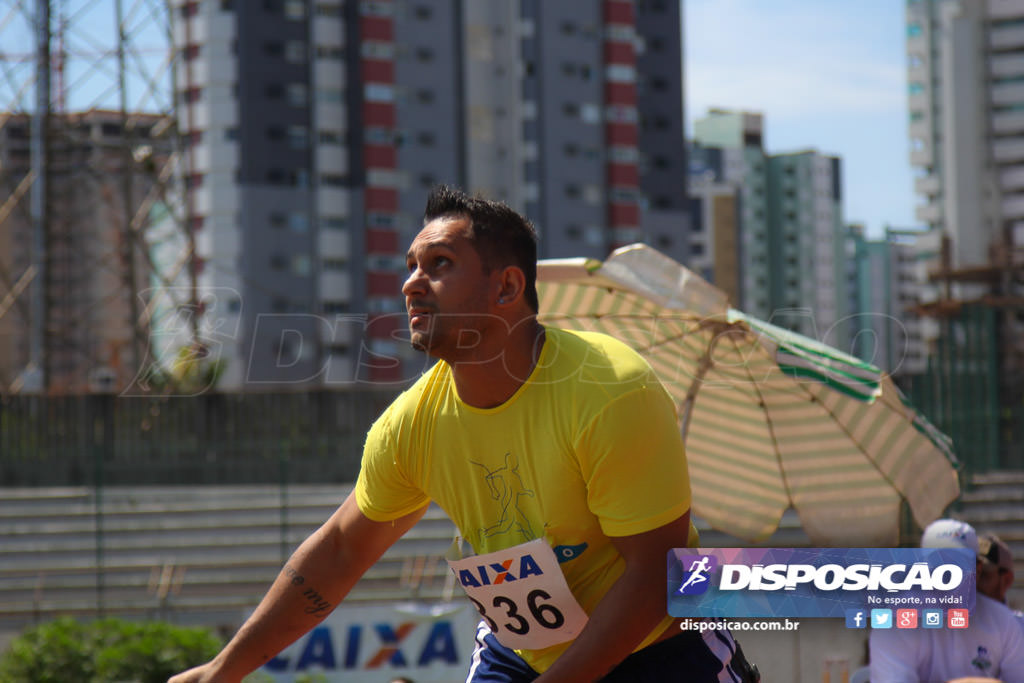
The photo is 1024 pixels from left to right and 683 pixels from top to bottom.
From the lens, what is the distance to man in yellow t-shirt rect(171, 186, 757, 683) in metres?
2.65

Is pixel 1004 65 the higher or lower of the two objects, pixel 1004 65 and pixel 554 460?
the higher

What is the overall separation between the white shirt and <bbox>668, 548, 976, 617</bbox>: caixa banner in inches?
26.1

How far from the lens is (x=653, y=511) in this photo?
2643 millimetres

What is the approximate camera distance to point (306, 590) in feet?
10.1

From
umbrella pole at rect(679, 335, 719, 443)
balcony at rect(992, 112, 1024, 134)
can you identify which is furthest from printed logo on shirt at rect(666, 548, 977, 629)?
balcony at rect(992, 112, 1024, 134)

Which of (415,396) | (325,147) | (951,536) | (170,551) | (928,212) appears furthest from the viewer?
(928,212)

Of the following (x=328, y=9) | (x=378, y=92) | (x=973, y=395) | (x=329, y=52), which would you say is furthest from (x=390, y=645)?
(x=328, y=9)

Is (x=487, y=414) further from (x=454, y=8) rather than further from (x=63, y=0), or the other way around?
(x=454, y=8)

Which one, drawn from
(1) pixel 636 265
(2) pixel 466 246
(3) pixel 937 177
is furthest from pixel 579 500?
(3) pixel 937 177

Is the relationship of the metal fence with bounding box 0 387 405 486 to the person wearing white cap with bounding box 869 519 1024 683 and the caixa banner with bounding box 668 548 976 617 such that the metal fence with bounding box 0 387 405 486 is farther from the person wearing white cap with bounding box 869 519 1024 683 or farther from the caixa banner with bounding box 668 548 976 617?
the caixa banner with bounding box 668 548 976 617

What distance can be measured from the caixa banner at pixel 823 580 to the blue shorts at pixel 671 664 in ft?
0.28

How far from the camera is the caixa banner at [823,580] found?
3.23m

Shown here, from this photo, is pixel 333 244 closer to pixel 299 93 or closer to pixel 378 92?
pixel 299 93

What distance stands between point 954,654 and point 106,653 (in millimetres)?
5746
